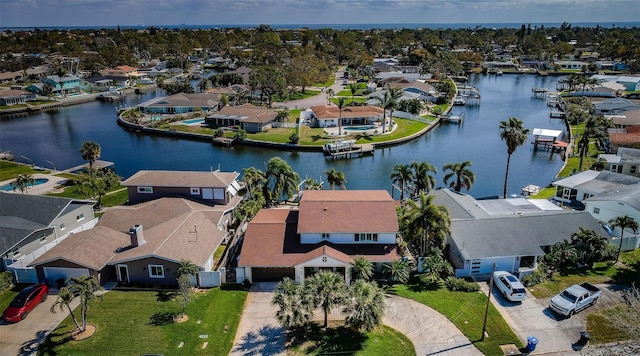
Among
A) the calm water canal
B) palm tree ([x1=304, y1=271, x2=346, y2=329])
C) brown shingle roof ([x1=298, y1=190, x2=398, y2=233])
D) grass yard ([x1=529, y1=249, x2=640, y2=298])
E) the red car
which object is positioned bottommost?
the calm water canal

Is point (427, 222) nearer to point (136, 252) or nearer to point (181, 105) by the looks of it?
point (136, 252)

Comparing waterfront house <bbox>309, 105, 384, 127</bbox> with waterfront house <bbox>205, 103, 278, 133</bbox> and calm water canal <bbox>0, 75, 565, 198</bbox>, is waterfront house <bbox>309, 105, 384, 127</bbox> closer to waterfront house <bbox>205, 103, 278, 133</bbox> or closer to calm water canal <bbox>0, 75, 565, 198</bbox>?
waterfront house <bbox>205, 103, 278, 133</bbox>

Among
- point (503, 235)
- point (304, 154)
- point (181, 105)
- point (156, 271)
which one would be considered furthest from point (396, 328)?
point (181, 105)

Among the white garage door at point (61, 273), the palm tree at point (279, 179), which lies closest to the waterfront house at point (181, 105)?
the palm tree at point (279, 179)

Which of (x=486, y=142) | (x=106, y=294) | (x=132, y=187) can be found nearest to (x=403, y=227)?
(x=106, y=294)

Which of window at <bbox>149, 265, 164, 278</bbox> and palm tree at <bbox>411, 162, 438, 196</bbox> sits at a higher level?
palm tree at <bbox>411, 162, 438, 196</bbox>

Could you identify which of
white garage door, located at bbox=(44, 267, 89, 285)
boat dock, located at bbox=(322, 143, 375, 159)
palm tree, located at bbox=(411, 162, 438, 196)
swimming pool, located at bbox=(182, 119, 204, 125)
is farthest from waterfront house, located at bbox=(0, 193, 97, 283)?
swimming pool, located at bbox=(182, 119, 204, 125)

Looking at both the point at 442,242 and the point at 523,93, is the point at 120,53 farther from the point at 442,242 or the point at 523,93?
the point at 442,242

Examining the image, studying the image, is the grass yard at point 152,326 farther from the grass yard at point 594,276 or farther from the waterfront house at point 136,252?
the grass yard at point 594,276
